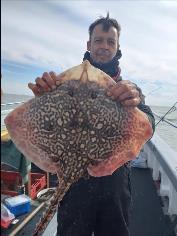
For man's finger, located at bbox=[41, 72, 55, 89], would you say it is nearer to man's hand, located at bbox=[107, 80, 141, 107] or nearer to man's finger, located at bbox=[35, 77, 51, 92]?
man's finger, located at bbox=[35, 77, 51, 92]

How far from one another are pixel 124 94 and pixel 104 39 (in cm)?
98

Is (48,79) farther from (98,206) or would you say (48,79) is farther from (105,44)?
(98,206)

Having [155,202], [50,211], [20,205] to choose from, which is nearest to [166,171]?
[155,202]

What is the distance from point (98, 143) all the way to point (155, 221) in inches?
135

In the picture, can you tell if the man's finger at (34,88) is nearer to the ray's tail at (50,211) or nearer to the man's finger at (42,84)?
the man's finger at (42,84)

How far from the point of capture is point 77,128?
2207 millimetres

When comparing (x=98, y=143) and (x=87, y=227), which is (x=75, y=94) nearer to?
(x=98, y=143)

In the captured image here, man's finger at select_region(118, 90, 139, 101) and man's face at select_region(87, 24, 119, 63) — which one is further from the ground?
man's face at select_region(87, 24, 119, 63)

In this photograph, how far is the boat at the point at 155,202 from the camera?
470 cm

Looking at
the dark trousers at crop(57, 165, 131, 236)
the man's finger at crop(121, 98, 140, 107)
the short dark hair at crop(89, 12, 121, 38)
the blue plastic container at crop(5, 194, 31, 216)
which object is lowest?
the blue plastic container at crop(5, 194, 31, 216)

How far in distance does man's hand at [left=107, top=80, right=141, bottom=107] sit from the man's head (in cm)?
89

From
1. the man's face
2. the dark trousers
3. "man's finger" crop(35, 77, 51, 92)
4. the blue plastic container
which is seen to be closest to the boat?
the blue plastic container

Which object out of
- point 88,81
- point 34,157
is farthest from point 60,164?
point 88,81

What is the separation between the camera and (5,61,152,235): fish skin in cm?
219
